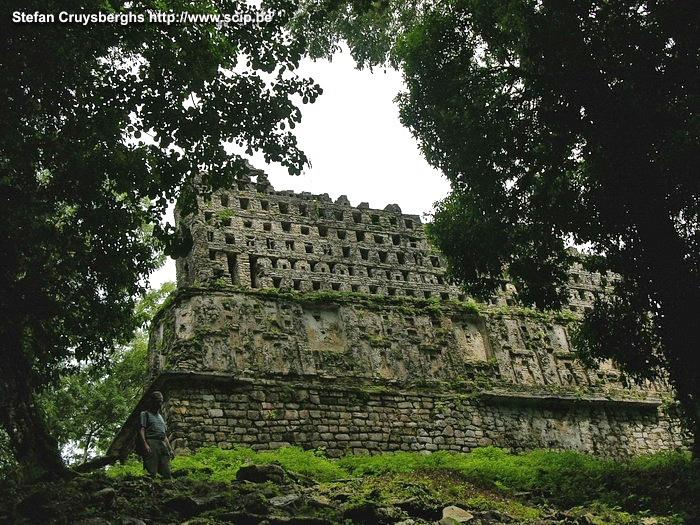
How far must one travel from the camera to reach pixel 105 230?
11.2 m

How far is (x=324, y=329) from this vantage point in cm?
1884

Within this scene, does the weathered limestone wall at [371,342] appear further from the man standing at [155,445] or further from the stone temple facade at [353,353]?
the man standing at [155,445]

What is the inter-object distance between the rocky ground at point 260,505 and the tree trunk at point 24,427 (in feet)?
1.13

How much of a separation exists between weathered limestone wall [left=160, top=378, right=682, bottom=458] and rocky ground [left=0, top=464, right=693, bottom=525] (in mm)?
4599

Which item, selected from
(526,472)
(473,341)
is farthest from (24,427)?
(473,341)

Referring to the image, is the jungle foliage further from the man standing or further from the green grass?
the man standing

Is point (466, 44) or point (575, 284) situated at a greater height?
point (466, 44)

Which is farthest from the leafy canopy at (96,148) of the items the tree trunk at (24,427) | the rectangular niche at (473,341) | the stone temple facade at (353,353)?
the rectangular niche at (473,341)

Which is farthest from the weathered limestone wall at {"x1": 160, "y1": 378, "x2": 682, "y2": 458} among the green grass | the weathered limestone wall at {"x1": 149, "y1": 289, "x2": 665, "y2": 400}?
the green grass

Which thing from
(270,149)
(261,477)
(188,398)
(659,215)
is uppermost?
(270,149)

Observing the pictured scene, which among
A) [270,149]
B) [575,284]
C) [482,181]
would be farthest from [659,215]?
[575,284]

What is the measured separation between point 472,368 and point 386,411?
10.9ft

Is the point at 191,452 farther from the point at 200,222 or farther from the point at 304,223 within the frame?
the point at 304,223

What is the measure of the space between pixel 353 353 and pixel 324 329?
974 millimetres
